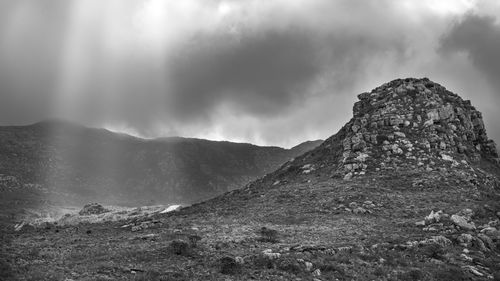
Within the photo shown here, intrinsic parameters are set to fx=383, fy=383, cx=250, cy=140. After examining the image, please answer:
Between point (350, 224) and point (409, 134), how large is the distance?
33182 mm

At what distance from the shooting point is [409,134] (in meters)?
62.2

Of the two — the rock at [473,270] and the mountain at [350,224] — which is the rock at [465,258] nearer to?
the mountain at [350,224]

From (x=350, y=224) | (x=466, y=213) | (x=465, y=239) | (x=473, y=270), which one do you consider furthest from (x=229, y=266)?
(x=466, y=213)

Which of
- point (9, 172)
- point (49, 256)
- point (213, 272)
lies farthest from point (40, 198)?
point (213, 272)

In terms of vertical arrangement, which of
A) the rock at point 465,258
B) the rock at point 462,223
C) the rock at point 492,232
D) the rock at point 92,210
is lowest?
the rock at point 465,258

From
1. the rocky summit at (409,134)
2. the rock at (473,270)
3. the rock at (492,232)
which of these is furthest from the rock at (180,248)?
the rocky summit at (409,134)

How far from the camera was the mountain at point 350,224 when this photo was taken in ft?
71.0

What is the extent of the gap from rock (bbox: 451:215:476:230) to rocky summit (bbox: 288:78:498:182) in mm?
22274

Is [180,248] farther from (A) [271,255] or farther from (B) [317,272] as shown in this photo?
(B) [317,272]

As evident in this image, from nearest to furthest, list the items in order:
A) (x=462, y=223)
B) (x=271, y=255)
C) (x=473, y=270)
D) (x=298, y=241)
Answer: (x=473, y=270) → (x=271, y=255) → (x=298, y=241) → (x=462, y=223)

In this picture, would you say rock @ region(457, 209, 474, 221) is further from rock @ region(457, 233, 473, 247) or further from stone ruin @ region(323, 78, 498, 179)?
stone ruin @ region(323, 78, 498, 179)

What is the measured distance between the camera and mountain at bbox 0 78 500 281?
21.6 m

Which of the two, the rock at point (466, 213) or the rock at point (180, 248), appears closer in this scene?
the rock at point (180, 248)

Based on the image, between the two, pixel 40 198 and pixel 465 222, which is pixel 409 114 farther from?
pixel 40 198
